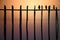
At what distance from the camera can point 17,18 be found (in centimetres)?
297

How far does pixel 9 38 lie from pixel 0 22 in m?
0.33

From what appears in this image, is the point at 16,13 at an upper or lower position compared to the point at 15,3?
lower

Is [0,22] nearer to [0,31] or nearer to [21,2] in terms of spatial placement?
[0,31]

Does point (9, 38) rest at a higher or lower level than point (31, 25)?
lower

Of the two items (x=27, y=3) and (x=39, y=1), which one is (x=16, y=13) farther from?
(x=39, y=1)

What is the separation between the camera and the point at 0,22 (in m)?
2.94

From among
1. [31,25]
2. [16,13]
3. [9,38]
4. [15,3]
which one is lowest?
[9,38]

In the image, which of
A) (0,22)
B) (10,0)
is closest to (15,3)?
(10,0)

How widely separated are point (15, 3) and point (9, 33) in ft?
1.82

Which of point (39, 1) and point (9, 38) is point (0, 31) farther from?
point (39, 1)

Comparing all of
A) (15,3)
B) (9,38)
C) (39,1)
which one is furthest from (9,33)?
(39,1)

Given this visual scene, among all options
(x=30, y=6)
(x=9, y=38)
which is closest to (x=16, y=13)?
(x=30, y=6)

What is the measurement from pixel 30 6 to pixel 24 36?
1.82 ft

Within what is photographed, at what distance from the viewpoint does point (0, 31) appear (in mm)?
2941
